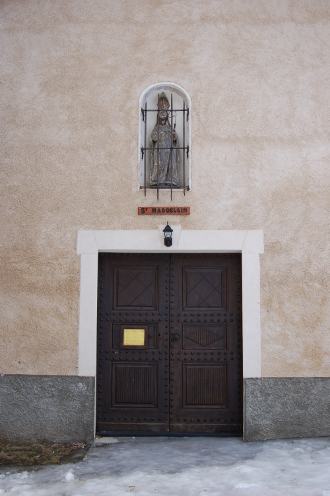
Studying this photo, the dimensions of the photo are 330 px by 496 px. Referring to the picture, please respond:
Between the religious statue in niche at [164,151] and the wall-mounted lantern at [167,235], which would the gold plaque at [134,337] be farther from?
the religious statue in niche at [164,151]

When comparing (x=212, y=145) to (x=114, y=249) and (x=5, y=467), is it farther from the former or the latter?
(x=5, y=467)

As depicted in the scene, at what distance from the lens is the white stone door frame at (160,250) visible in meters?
6.54

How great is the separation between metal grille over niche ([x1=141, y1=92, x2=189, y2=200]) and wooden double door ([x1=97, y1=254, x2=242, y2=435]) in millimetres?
940

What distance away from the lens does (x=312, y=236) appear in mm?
6629

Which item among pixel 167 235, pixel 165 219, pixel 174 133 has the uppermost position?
pixel 174 133

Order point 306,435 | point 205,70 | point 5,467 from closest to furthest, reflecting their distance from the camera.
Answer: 1. point 5,467
2. point 306,435
3. point 205,70

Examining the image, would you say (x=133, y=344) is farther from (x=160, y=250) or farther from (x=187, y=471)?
(x=187, y=471)

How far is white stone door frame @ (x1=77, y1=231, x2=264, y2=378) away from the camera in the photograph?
6.54 meters

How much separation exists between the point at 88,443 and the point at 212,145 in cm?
390

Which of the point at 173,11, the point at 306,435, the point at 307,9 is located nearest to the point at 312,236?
the point at 306,435

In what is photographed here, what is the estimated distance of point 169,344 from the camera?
6812 mm

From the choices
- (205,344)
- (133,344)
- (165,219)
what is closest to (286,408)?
(205,344)

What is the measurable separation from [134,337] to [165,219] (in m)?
1.53

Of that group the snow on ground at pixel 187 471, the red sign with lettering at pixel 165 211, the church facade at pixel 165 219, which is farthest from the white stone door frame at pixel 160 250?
the snow on ground at pixel 187 471
